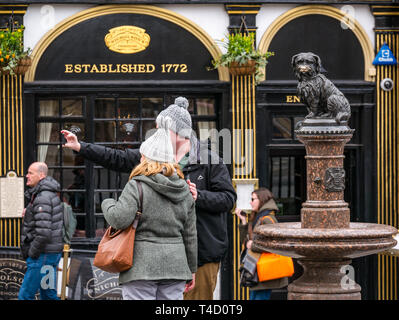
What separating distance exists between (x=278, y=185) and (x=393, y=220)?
168 centimetres

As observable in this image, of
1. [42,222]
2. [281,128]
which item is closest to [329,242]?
[42,222]

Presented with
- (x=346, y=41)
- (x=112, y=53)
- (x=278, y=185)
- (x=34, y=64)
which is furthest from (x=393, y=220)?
(x=34, y=64)

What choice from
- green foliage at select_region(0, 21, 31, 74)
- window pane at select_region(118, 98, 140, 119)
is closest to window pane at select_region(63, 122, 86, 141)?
window pane at select_region(118, 98, 140, 119)

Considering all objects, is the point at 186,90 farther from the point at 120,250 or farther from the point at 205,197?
the point at 120,250

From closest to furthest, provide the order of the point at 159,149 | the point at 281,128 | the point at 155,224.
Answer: the point at 155,224 < the point at 159,149 < the point at 281,128

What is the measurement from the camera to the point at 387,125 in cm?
1180

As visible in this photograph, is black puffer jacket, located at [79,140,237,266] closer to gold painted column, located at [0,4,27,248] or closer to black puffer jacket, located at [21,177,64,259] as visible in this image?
black puffer jacket, located at [21,177,64,259]

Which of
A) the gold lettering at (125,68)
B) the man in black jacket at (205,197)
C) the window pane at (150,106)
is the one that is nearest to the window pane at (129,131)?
the window pane at (150,106)

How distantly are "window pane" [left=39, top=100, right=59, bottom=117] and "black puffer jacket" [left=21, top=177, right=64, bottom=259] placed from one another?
146cm

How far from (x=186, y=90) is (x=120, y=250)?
20.4ft

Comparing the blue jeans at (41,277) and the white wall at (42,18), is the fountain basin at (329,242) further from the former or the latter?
the white wall at (42,18)

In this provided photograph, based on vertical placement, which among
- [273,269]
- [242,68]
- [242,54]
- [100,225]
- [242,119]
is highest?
[242,54]

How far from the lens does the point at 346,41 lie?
1182 centimetres

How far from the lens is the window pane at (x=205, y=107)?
38.5 ft
